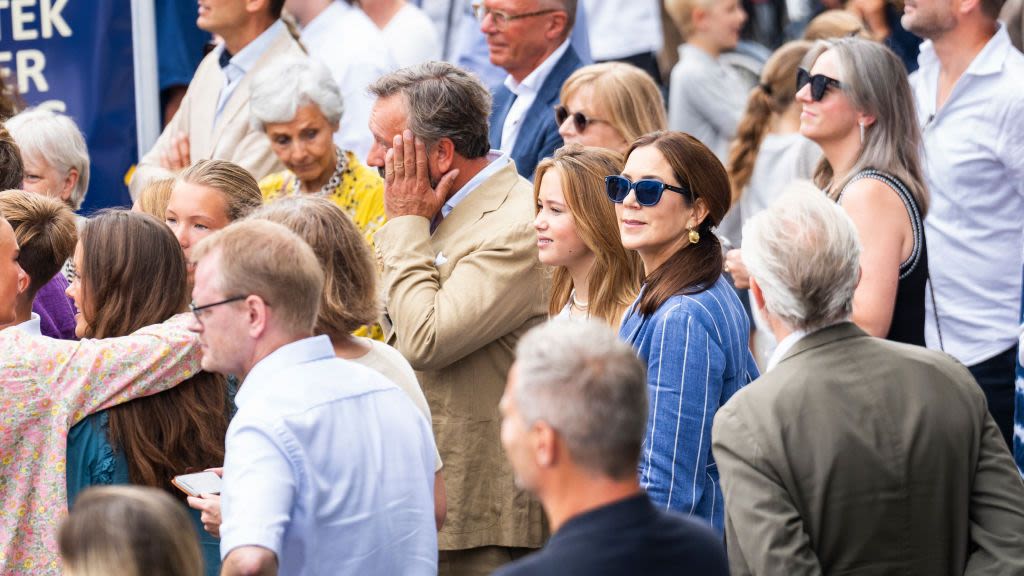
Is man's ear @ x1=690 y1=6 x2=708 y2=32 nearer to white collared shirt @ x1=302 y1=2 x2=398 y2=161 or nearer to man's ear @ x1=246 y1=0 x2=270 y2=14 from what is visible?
white collared shirt @ x1=302 y1=2 x2=398 y2=161

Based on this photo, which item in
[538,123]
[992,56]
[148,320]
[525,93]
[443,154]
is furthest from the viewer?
[525,93]

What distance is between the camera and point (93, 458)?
3.57 m

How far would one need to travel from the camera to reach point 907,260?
4258 millimetres

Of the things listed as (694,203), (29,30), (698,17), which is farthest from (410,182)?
(698,17)

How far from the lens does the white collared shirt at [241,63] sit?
21.9 ft

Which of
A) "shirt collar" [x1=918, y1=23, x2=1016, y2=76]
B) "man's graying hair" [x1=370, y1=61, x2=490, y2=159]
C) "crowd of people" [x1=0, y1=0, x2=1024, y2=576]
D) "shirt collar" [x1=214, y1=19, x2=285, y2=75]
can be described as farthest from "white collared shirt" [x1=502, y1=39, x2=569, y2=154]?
"shirt collar" [x1=918, y1=23, x2=1016, y2=76]

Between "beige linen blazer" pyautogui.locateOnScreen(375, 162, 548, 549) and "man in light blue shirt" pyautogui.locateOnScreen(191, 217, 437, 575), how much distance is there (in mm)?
1084

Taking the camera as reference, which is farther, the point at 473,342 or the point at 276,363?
the point at 473,342

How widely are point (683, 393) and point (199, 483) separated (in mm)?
1216

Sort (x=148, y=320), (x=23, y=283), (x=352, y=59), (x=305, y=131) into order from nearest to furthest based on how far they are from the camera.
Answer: (x=148, y=320), (x=23, y=283), (x=305, y=131), (x=352, y=59)

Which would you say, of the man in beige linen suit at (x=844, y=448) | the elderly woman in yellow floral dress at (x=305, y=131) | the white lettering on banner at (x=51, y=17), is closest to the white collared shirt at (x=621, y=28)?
the elderly woman in yellow floral dress at (x=305, y=131)

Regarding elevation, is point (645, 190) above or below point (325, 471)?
above

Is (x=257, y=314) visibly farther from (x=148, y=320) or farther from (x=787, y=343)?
(x=787, y=343)

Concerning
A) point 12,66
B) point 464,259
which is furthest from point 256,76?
point 464,259
